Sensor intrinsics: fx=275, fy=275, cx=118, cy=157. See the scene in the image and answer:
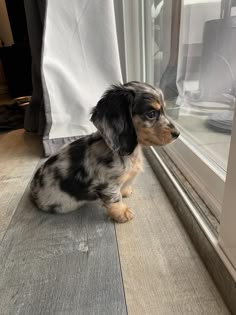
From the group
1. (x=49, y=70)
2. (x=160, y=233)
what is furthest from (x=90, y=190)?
(x=49, y=70)

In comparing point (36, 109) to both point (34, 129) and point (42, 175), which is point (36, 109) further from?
point (42, 175)

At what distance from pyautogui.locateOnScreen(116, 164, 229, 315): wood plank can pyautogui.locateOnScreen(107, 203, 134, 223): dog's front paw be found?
26 mm

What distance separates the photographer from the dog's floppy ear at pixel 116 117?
1.00 meters

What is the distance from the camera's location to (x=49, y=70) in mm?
1659

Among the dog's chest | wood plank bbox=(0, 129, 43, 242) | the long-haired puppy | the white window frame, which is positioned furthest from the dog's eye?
wood plank bbox=(0, 129, 43, 242)

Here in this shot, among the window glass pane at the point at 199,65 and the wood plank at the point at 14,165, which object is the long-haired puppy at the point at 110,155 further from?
the window glass pane at the point at 199,65

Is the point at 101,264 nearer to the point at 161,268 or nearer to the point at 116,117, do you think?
the point at 161,268

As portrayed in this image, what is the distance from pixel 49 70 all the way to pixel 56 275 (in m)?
1.19

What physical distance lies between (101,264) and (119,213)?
26cm

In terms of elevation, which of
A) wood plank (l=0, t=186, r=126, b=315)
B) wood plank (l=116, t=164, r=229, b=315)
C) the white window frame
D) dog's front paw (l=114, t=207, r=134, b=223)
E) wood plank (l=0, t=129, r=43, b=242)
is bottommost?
wood plank (l=0, t=129, r=43, b=242)

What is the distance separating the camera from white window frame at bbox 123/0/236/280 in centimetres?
78

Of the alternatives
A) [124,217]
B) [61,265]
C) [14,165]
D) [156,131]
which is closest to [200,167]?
[156,131]

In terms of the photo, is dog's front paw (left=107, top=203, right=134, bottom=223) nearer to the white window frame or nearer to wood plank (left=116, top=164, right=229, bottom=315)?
wood plank (left=116, top=164, right=229, bottom=315)

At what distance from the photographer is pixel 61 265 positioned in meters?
0.98
